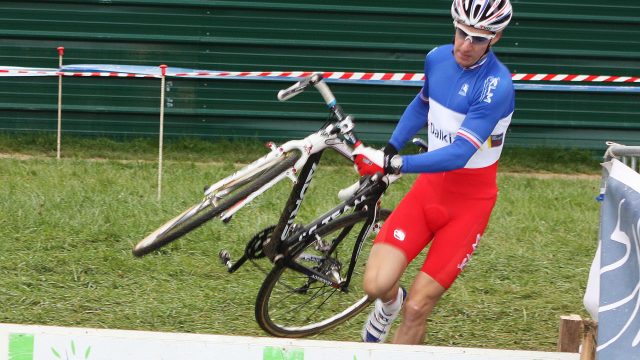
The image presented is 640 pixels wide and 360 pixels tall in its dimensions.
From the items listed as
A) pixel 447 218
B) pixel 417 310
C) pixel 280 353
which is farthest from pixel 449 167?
pixel 280 353

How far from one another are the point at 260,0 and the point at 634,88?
15.3 ft

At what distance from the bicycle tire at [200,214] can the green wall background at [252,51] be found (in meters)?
7.32

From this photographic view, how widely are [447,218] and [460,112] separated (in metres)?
0.58

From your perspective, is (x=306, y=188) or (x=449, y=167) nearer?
(x=449, y=167)

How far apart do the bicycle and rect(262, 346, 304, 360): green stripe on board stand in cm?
118

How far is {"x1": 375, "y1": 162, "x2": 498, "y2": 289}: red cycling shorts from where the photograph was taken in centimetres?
551

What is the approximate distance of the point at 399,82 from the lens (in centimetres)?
1225

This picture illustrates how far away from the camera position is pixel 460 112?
544 cm

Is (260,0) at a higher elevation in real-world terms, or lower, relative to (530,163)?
higher

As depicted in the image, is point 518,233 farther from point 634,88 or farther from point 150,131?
→ point 150,131

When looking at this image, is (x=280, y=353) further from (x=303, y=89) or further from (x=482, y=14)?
(x=482, y=14)

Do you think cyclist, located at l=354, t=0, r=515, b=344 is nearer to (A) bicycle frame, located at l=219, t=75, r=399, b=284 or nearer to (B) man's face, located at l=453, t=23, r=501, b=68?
(B) man's face, located at l=453, t=23, r=501, b=68

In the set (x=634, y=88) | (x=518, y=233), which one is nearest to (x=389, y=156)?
(x=518, y=233)

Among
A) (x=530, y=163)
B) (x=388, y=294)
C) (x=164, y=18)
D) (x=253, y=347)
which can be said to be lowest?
(x=253, y=347)
